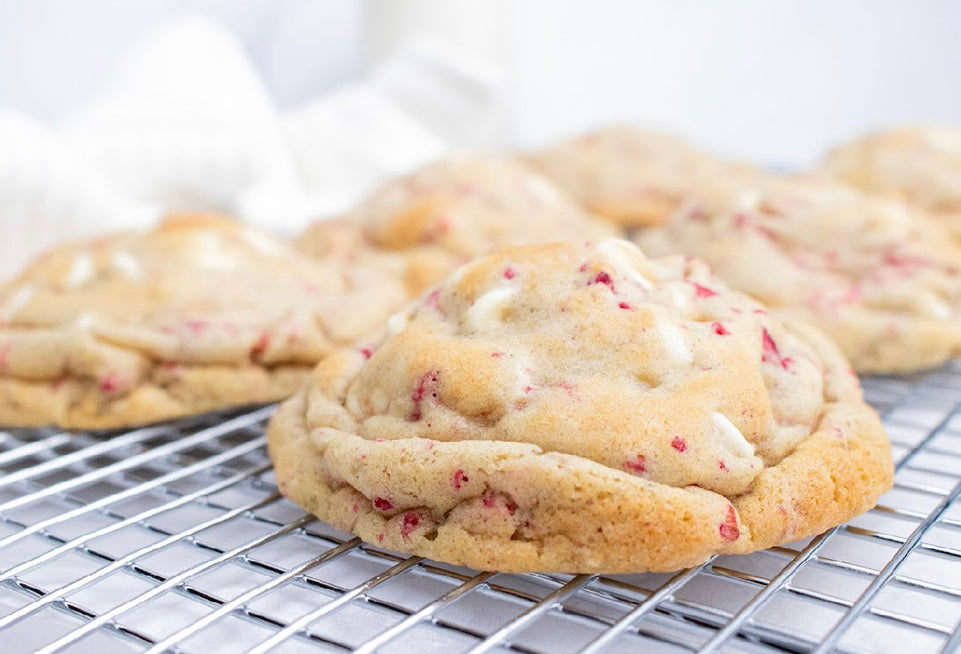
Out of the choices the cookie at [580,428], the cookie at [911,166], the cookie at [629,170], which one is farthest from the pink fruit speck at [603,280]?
the cookie at [629,170]

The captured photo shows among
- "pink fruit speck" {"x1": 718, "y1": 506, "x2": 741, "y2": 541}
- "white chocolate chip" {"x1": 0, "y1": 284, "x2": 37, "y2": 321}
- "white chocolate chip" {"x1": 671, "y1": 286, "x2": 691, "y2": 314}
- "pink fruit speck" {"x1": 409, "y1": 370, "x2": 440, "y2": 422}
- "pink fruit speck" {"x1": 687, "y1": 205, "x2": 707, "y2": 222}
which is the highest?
"white chocolate chip" {"x1": 0, "y1": 284, "x2": 37, "y2": 321}

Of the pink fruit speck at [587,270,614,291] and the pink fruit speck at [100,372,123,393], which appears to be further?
the pink fruit speck at [100,372,123,393]

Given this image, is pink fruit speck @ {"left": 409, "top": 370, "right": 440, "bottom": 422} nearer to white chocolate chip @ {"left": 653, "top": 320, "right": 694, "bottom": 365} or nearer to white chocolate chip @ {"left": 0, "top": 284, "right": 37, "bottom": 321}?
white chocolate chip @ {"left": 653, "top": 320, "right": 694, "bottom": 365}

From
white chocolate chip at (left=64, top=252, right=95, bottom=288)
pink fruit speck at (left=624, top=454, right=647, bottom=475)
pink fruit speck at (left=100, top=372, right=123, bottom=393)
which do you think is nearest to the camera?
pink fruit speck at (left=624, top=454, right=647, bottom=475)

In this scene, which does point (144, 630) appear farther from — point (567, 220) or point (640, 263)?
point (567, 220)

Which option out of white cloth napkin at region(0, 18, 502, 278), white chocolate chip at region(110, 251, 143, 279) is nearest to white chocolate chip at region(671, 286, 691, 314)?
white chocolate chip at region(110, 251, 143, 279)

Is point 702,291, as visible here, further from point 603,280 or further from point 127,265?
point 127,265

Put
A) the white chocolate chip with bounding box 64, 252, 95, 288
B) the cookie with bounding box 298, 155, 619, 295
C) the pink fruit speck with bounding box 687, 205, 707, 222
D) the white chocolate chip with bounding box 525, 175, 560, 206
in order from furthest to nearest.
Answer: the white chocolate chip with bounding box 525, 175, 560, 206
the cookie with bounding box 298, 155, 619, 295
the pink fruit speck with bounding box 687, 205, 707, 222
the white chocolate chip with bounding box 64, 252, 95, 288
